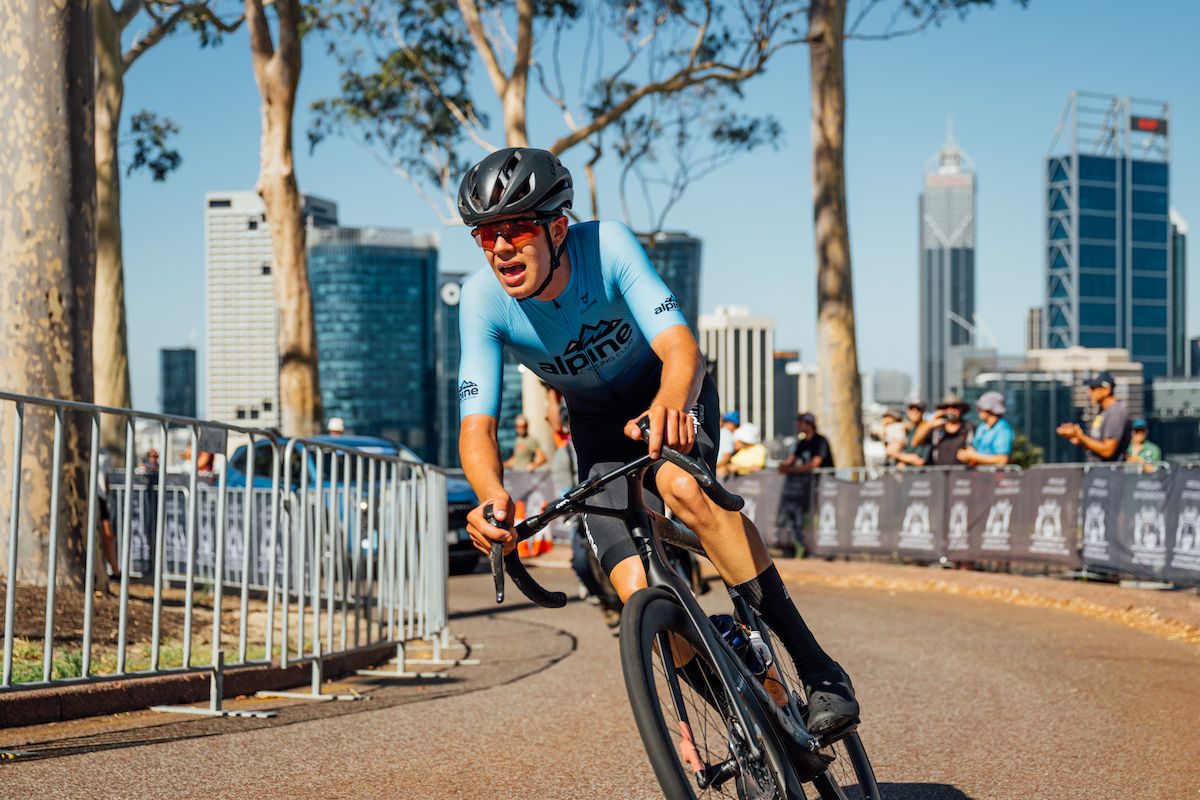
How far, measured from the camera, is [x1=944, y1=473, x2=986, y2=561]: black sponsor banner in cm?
1617

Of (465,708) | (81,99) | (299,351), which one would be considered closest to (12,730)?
(465,708)

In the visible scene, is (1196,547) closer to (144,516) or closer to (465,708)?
(465,708)

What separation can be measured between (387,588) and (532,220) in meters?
6.10

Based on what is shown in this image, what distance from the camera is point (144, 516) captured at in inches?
360

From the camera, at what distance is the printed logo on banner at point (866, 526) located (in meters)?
18.0

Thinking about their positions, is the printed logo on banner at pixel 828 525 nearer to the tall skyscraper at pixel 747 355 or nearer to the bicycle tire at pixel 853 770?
the bicycle tire at pixel 853 770

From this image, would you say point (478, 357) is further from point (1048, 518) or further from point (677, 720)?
point (1048, 518)

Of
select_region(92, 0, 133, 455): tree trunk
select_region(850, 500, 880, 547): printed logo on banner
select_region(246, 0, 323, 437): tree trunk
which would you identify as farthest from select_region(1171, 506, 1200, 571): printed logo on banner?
select_region(92, 0, 133, 455): tree trunk

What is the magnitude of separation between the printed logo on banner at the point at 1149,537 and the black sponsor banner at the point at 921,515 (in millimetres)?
3307

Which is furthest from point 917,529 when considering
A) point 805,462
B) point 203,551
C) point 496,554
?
point 496,554

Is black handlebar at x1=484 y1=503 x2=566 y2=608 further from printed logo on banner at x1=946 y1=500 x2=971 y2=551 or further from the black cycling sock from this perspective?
printed logo on banner at x1=946 y1=500 x2=971 y2=551

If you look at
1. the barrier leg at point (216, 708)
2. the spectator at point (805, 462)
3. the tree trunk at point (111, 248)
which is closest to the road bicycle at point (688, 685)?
the barrier leg at point (216, 708)

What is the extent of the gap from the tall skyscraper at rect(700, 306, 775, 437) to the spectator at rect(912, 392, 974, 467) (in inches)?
5463

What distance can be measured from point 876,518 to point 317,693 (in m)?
10.9
